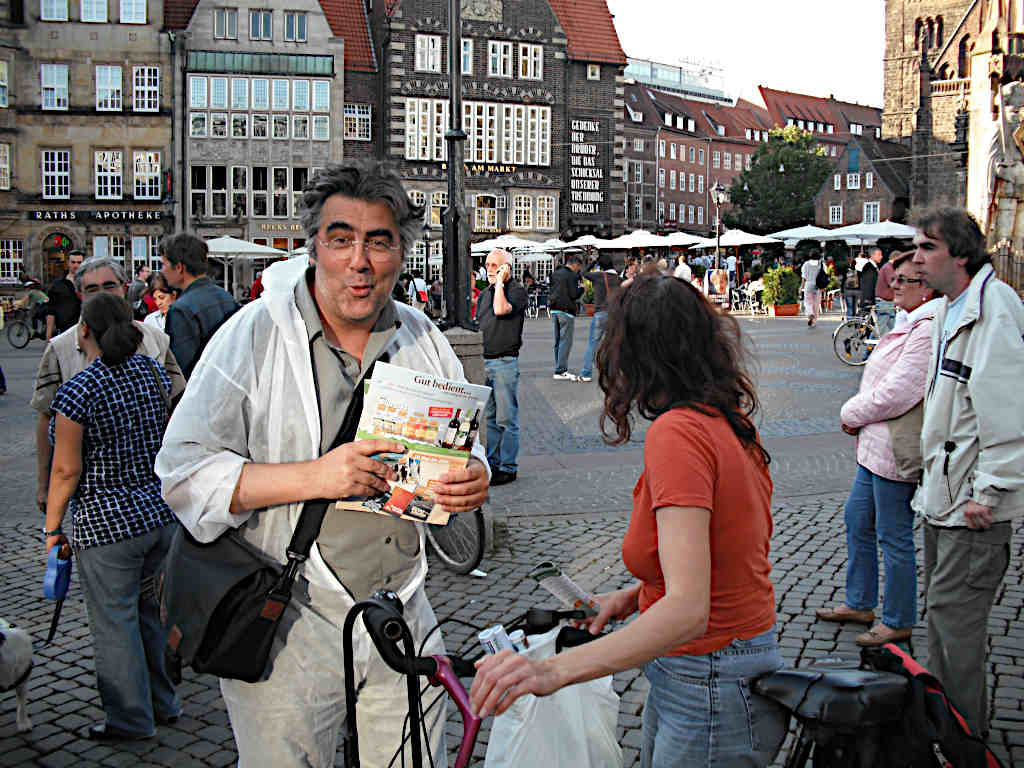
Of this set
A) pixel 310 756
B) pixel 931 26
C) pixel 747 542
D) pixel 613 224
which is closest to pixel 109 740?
pixel 310 756

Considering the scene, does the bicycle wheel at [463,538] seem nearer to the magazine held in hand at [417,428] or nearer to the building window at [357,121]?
the magazine held in hand at [417,428]

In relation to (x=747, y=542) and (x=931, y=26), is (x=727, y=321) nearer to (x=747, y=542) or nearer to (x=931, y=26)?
(x=747, y=542)

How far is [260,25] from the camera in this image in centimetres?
4506

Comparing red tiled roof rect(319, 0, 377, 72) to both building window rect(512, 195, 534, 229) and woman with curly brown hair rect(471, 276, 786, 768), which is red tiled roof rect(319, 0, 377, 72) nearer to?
building window rect(512, 195, 534, 229)

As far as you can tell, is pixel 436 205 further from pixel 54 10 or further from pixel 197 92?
pixel 54 10

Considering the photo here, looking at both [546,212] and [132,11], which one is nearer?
[132,11]

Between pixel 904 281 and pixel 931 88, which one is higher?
pixel 931 88

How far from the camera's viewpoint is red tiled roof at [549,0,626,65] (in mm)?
52781

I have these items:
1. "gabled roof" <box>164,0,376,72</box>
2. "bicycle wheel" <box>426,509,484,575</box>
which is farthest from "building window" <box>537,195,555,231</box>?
"bicycle wheel" <box>426,509,484,575</box>

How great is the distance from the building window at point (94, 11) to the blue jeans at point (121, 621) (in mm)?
44925

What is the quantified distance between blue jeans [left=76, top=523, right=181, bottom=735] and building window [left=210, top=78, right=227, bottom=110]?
1720 inches

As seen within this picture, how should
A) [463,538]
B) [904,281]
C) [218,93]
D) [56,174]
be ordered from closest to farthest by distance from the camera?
[463,538]
[904,281]
[56,174]
[218,93]

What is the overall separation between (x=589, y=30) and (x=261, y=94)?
60.6ft

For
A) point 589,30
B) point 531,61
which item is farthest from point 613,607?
point 589,30
